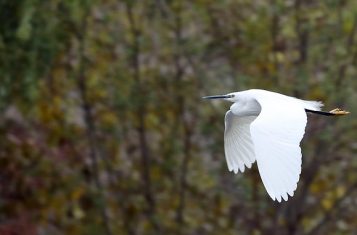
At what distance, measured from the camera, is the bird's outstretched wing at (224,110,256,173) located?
279 inches

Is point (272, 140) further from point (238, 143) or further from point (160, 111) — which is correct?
point (160, 111)

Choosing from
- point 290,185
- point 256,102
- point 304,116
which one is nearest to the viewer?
point 290,185

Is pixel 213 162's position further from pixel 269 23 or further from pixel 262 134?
pixel 262 134

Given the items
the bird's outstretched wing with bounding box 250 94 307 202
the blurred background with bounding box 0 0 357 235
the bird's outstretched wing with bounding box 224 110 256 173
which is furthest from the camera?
the blurred background with bounding box 0 0 357 235

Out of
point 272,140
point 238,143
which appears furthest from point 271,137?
point 238,143

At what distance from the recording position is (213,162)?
33.4 ft

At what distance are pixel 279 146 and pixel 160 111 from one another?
4504mm

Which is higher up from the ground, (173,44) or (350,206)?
(173,44)

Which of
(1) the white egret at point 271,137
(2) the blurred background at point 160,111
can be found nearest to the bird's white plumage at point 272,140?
(1) the white egret at point 271,137

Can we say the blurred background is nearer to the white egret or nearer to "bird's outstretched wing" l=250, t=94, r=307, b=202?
the white egret

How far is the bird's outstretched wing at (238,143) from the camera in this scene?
709 cm

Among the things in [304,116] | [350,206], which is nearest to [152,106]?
[350,206]

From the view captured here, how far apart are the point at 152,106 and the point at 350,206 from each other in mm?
1816

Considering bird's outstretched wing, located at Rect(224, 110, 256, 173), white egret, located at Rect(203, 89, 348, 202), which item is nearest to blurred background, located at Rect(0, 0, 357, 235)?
bird's outstretched wing, located at Rect(224, 110, 256, 173)
